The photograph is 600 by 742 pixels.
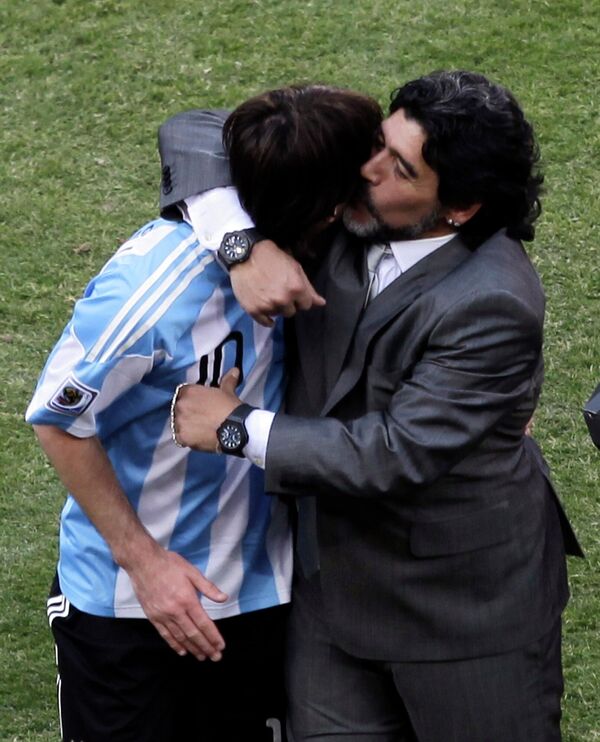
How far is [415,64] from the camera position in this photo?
299 inches

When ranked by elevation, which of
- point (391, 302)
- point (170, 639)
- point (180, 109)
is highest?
point (391, 302)

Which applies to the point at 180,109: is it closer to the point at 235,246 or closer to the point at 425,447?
the point at 235,246

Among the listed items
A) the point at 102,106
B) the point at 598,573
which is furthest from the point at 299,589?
the point at 102,106

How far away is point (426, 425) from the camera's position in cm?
308

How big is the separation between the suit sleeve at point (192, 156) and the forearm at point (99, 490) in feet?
1.77

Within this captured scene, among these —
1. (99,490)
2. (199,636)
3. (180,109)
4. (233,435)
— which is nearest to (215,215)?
(233,435)

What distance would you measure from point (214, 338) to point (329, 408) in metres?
0.28

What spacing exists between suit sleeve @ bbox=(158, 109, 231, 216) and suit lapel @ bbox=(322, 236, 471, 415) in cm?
42

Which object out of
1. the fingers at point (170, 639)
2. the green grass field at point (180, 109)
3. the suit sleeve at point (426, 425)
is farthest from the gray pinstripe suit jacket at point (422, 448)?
the green grass field at point (180, 109)

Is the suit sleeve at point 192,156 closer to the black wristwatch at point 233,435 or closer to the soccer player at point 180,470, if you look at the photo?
the soccer player at point 180,470

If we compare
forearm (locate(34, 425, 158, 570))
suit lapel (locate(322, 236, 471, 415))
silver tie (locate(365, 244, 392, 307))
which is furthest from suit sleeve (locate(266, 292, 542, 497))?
forearm (locate(34, 425, 158, 570))

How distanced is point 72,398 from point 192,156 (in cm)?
65

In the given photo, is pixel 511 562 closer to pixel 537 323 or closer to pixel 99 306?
pixel 537 323

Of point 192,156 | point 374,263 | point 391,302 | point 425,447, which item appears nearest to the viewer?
point 425,447
